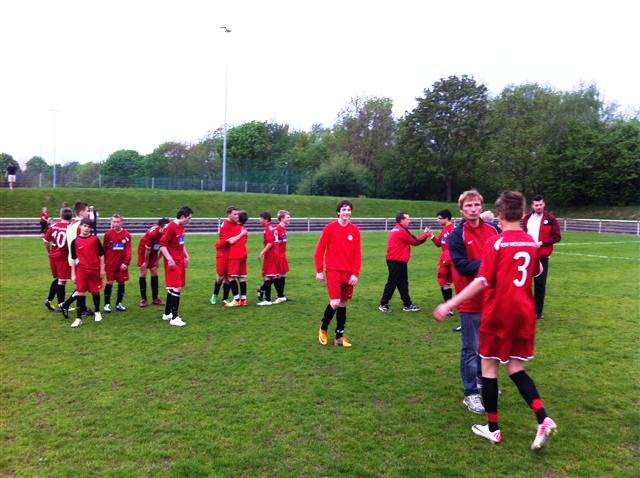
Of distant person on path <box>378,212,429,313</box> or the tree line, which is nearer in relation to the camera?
distant person on path <box>378,212,429,313</box>

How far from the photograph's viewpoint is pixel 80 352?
6.63 m

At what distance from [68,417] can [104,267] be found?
14.4 ft

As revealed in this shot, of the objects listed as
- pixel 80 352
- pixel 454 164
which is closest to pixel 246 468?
pixel 80 352

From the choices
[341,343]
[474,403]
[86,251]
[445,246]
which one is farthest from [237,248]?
[474,403]

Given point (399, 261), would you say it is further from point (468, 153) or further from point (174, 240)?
point (468, 153)

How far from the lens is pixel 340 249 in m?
6.79

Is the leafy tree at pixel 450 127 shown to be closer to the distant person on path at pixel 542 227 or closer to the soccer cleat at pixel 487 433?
the distant person on path at pixel 542 227

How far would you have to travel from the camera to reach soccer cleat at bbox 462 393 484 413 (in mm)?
4820

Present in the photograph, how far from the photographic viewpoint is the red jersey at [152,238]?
924 cm

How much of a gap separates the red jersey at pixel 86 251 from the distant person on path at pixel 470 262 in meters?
6.18

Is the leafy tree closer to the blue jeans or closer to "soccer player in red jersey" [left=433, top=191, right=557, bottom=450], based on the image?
the blue jeans

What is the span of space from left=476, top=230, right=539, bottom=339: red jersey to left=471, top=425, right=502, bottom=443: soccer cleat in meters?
0.94

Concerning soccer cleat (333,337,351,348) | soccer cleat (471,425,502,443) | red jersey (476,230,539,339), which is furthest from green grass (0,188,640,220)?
red jersey (476,230,539,339)

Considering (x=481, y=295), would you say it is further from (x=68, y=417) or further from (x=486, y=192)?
(x=486, y=192)
